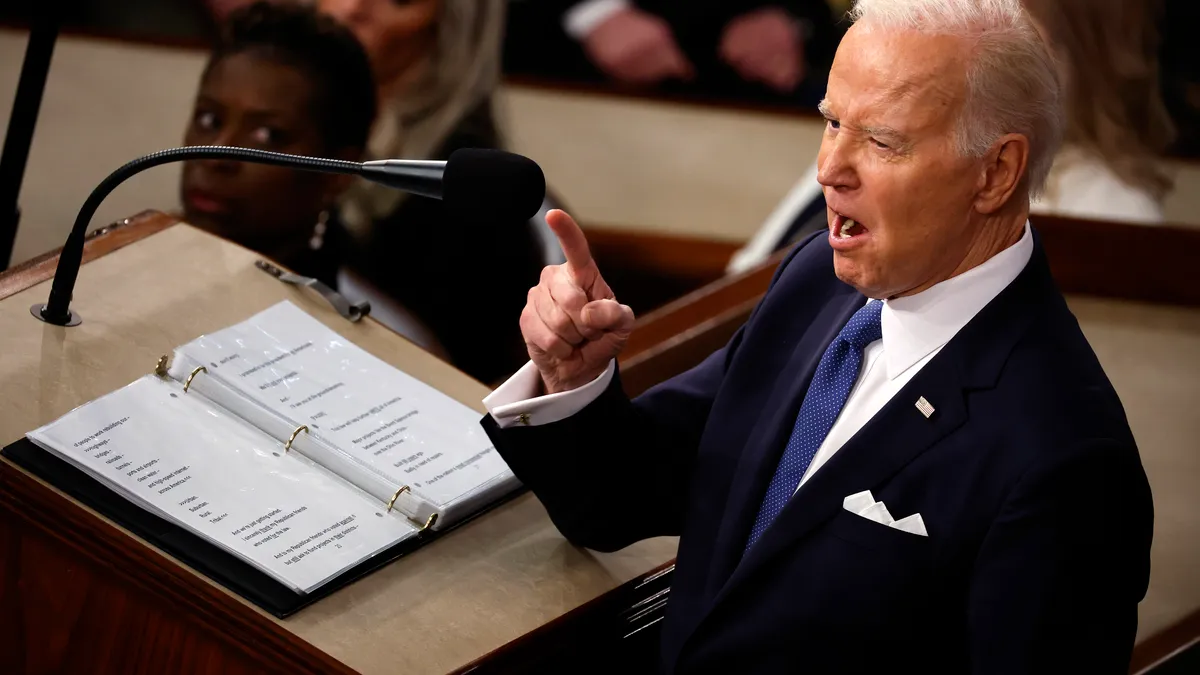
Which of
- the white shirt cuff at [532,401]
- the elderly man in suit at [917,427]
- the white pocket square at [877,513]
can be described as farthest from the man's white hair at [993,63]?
the white shirt cuff at [532,401]

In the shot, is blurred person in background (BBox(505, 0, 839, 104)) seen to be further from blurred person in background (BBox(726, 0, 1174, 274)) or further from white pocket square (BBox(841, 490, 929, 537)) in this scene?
white pocket square (BBox(841, 490, 929, 537))

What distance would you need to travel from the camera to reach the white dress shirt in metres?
1.54

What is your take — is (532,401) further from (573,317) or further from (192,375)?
(192,375)

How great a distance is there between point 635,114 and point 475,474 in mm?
3151

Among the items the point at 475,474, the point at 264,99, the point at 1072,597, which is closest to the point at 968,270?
the point at 1072,597

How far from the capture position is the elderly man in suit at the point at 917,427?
140 centimetres

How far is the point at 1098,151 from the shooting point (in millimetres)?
3295

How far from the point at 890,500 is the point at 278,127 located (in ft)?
5.84

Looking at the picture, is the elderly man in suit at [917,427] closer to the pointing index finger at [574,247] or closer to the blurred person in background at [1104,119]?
the pointing index finger at [574,247]

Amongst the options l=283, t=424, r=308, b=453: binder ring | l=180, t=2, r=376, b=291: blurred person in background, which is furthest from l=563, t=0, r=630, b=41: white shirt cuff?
l=283, t=424, r=308, b=453: binder ring

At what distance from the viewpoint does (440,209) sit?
375cm

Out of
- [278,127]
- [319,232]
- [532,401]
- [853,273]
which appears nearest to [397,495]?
[532,401]

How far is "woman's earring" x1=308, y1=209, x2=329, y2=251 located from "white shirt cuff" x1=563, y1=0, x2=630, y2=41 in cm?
190

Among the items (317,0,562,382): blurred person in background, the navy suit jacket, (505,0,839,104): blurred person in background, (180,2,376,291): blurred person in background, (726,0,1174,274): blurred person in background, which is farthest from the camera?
(505,0,839,104): blurred person in background
